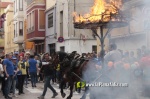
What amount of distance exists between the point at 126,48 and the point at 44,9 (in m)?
20.3

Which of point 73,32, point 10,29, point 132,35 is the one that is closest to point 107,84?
point 132,35

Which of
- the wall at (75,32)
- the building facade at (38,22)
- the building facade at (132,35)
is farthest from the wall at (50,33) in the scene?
the building facade at (132,35)

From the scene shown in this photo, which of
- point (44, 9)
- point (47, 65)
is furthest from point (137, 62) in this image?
point (44, 9)

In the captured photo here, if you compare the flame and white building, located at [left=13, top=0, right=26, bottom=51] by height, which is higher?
white building, located at [left=13, top=0, right=26, bottom=51]

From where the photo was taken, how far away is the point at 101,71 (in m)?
9.73

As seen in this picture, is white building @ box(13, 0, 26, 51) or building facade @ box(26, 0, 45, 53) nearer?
building facade @ box(26, 0, 45, 53)

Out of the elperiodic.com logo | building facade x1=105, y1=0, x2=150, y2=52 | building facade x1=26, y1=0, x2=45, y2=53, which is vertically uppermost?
building facade x1=26, y1=0, x2=45, y2=53

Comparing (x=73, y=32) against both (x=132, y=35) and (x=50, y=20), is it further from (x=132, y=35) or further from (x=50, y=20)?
(x=132, y=35)

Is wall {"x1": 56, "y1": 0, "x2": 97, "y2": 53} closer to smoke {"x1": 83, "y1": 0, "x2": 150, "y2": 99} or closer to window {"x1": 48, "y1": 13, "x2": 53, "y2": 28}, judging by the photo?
window {"x1": 48, "y1": 13, "x2": 53, "y2": 28}

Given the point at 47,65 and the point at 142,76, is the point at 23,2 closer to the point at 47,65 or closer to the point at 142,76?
the point at 47,65

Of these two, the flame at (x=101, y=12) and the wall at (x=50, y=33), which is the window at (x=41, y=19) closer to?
the wall at (x=50, y=33)

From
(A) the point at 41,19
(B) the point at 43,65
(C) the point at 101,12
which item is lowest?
(B) the point at 43,65

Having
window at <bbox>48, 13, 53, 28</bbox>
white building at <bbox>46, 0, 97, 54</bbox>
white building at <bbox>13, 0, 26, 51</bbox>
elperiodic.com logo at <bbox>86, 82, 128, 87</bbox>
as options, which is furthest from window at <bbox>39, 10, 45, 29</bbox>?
elperiodic.com logo at <bbox>86, 82, 128, 87</bbox>

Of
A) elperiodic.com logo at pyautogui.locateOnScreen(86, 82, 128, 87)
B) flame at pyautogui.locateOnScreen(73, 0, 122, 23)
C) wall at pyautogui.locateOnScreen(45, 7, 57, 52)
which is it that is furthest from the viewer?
wall at pyautogui.locateOnScreen(45, 7, 57, 52)
